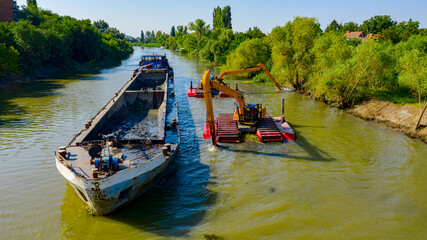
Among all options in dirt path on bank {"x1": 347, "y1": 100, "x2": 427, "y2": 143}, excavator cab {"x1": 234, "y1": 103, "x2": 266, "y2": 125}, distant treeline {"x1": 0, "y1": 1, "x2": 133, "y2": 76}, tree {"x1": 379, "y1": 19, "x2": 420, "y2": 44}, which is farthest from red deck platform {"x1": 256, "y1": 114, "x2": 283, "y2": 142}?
tree {"x1": 379, "y1": 19, "x2": 420, "y2": 44}

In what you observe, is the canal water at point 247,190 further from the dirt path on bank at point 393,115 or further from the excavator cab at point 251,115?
the excavator cab at point 251,115

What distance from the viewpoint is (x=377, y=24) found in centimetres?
7019

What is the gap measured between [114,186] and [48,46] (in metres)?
47.7

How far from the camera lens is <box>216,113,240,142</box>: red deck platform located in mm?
17141

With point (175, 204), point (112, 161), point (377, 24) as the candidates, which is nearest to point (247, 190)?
point (175, 204)

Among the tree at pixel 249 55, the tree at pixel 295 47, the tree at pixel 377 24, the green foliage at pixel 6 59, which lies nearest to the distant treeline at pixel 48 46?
the green foliage at pixel 6 59

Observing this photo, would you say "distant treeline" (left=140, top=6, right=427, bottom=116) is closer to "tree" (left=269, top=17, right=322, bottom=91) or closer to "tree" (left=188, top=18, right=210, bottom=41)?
"tree" (left=269, top=17, right=322, bottom=91)

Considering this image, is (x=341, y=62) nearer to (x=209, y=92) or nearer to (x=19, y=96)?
(x=209, y=92)

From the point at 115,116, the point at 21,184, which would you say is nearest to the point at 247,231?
the point at 21,184

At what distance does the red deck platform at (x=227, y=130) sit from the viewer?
17.1 m

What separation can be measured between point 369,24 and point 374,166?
7283cm

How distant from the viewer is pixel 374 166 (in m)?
14.4

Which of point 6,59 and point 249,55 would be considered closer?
point 6,59

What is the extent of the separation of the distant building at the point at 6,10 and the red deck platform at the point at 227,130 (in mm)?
60133
